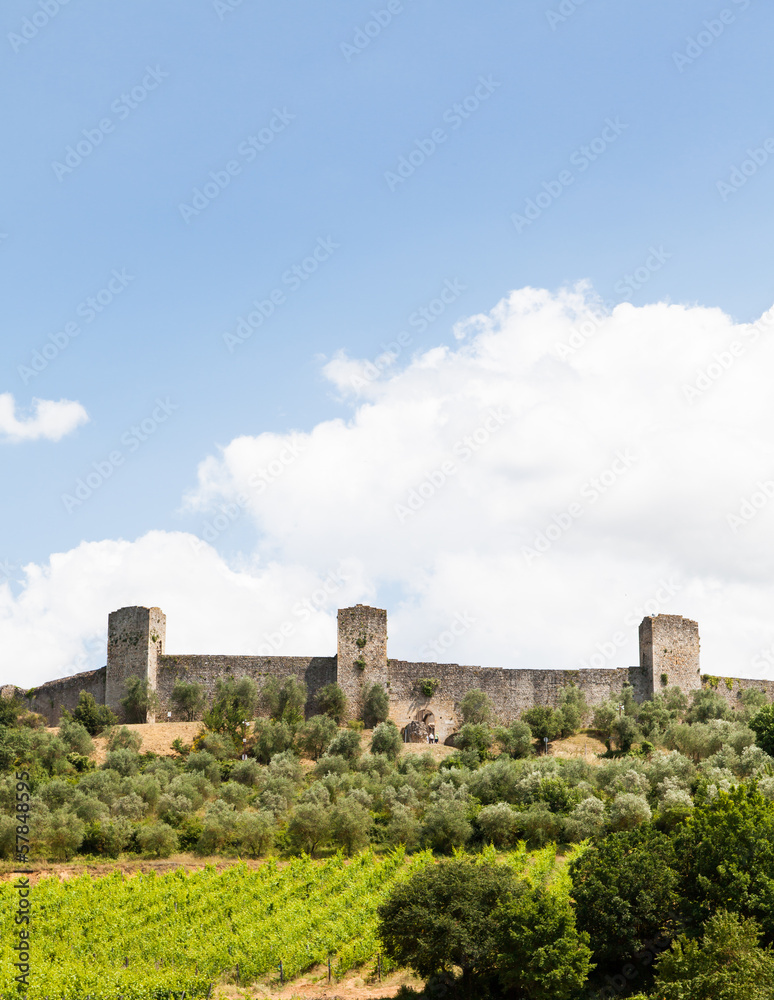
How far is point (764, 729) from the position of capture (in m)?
42.6

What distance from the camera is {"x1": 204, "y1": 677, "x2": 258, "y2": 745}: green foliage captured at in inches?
1928

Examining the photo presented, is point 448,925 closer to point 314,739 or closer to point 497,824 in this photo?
point 497,824

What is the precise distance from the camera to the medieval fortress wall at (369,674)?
52.1 meters

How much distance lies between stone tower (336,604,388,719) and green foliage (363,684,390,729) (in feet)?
1.70

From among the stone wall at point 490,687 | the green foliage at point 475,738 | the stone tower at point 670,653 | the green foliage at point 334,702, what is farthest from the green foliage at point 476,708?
the stone tower at point 670,653

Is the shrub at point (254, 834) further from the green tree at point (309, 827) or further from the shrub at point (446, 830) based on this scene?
the shrub at point (446, 830)

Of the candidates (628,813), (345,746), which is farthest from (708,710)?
(628,813)

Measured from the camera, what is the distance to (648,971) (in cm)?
2661

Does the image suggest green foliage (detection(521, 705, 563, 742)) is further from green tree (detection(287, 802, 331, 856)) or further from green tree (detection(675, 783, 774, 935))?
green tree (detection(675, 783, 774, 935))

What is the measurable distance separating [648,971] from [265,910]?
10.4 metres

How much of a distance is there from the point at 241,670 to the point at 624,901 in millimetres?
29153

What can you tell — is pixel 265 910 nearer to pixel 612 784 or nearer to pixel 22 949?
pixel 22 949

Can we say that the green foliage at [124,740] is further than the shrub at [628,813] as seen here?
Yes

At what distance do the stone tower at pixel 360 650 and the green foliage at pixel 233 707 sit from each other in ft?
13.8
